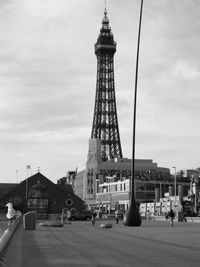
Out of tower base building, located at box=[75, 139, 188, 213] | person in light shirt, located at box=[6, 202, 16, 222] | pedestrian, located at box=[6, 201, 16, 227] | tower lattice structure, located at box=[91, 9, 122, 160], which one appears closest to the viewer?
pedestrian, located at box=[6, 201, 16, 227]

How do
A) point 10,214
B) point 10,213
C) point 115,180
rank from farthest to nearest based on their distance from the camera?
1. point 115,180
2. point 10,213
3. point 10,214

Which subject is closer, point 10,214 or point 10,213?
point 10,214

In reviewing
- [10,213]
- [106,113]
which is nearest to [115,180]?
[106,113]

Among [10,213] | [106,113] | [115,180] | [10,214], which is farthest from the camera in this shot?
[106,113]

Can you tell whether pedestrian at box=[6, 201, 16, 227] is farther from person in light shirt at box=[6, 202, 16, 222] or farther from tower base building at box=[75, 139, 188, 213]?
tower base building at box=[75, 139, 188, 213]

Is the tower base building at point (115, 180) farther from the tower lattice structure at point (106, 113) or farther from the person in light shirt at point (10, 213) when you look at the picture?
the person in light shirt at point (10, 213)

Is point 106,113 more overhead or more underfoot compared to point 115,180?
more overhead

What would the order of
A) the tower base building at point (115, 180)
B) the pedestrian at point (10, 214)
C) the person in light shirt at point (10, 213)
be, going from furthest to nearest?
the tower base building at point (115, 180), the person in light shirt at point (10, 213), the pedestrian at point (10, 214)

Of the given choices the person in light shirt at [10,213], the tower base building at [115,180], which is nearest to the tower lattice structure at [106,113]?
the tower base building at [115,180]

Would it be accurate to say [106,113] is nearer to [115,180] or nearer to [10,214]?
[115,180]

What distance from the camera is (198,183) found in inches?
5369

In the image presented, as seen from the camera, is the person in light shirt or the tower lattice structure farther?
the tower lattice structure

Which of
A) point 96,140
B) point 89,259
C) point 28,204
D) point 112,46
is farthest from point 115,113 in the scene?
point 89,259

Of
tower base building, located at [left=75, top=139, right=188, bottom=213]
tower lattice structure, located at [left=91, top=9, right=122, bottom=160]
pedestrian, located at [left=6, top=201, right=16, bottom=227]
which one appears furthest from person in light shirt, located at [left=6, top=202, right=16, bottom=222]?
tower lattice structure, located at [left=91, top=9, right=122, bottom=160]
